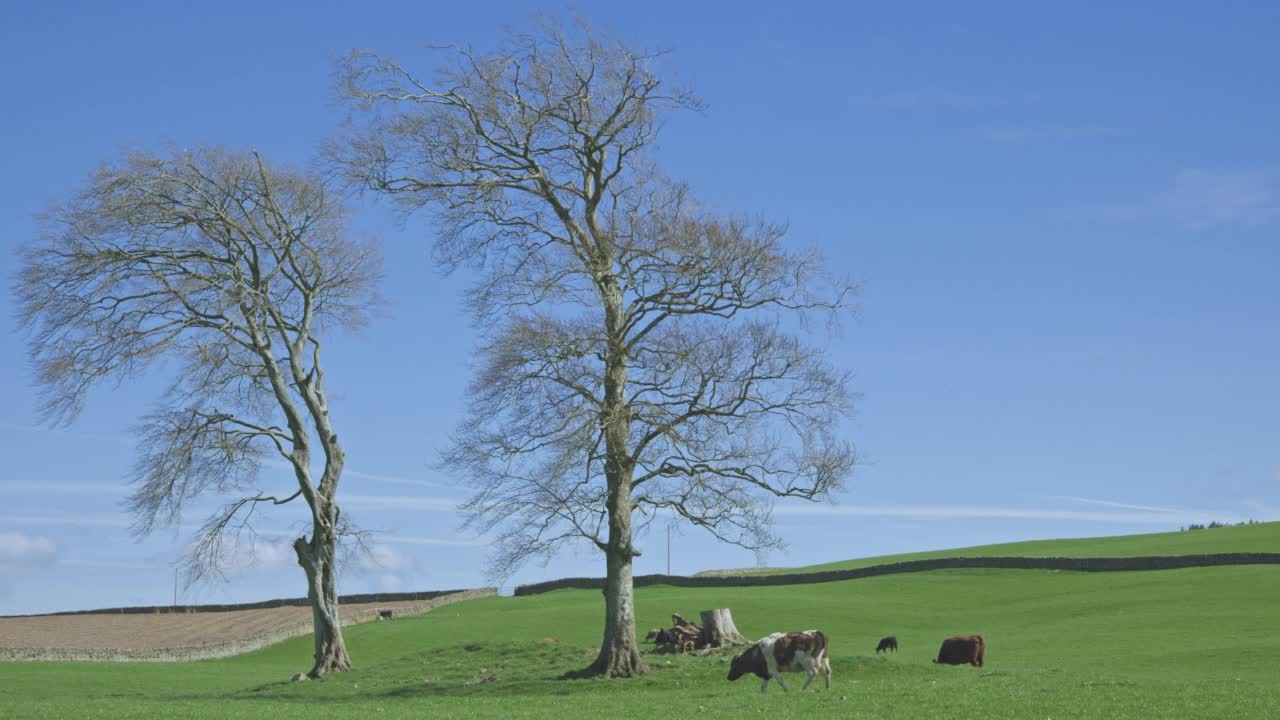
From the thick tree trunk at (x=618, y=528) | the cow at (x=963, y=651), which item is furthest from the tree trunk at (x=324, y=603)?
the cow at (x=963, y=651)

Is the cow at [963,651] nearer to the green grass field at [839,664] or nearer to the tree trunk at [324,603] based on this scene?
the green grass field at [839,664]

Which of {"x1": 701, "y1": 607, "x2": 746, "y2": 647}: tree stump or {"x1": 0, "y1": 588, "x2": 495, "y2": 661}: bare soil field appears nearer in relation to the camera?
{"x1": 701, "y1": 607, "x2": 746, "y2": 647}: tree stump

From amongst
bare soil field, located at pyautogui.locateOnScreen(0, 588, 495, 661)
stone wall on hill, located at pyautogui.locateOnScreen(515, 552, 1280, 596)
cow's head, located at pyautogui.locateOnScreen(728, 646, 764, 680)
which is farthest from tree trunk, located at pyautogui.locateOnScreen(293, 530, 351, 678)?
stone wall on hill, located at pyautogui.locateOnScreen(515, 552, 1280, 596)

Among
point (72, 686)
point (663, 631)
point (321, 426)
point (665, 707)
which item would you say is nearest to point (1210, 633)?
point (663, 631)

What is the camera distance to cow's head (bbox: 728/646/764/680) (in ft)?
86.6

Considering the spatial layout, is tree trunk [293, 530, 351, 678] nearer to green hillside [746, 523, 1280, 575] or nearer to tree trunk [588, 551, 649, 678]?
→ tree trunk [588, 551, 649, 678]

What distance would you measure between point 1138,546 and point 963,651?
48.5 meters

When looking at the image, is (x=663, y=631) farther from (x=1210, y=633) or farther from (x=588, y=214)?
(x=1210, y=633)

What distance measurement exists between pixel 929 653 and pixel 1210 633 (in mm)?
9987

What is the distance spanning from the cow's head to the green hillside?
43.0 m

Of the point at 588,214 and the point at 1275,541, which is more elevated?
the point at 588,214

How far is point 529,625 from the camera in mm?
49719

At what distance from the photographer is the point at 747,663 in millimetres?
26656

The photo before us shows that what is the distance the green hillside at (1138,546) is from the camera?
67.2 metres
